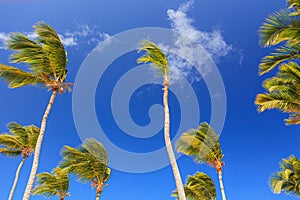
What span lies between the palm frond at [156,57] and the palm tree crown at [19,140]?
45.7 feet

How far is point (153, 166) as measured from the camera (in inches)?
588

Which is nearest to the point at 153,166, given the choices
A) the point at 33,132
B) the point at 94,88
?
the point at 94,88

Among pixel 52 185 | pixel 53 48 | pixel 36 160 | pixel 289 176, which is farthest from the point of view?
pixel 52 185

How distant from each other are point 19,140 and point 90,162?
6.99 m

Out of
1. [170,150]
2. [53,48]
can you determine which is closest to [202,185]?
[170,150]

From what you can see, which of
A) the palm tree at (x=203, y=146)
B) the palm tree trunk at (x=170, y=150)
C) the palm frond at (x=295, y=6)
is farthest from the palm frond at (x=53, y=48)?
the palm frond at (x=295, y=6)

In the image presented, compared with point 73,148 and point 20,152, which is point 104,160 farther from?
point 20,152

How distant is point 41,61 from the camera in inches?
566

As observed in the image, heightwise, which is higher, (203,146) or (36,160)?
(203,146)

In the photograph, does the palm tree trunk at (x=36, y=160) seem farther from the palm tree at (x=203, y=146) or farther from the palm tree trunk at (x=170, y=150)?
the palm tree at (x=203, y=146)

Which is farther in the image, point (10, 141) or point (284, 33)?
point (10, 141)

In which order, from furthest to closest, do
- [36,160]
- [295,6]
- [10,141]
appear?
1. [10,141]
2. [36,160]
3. [295,6]

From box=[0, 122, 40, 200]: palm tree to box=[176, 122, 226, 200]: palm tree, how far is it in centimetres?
1298

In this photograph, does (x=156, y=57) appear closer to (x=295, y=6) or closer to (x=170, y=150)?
(x=170, y=150)
